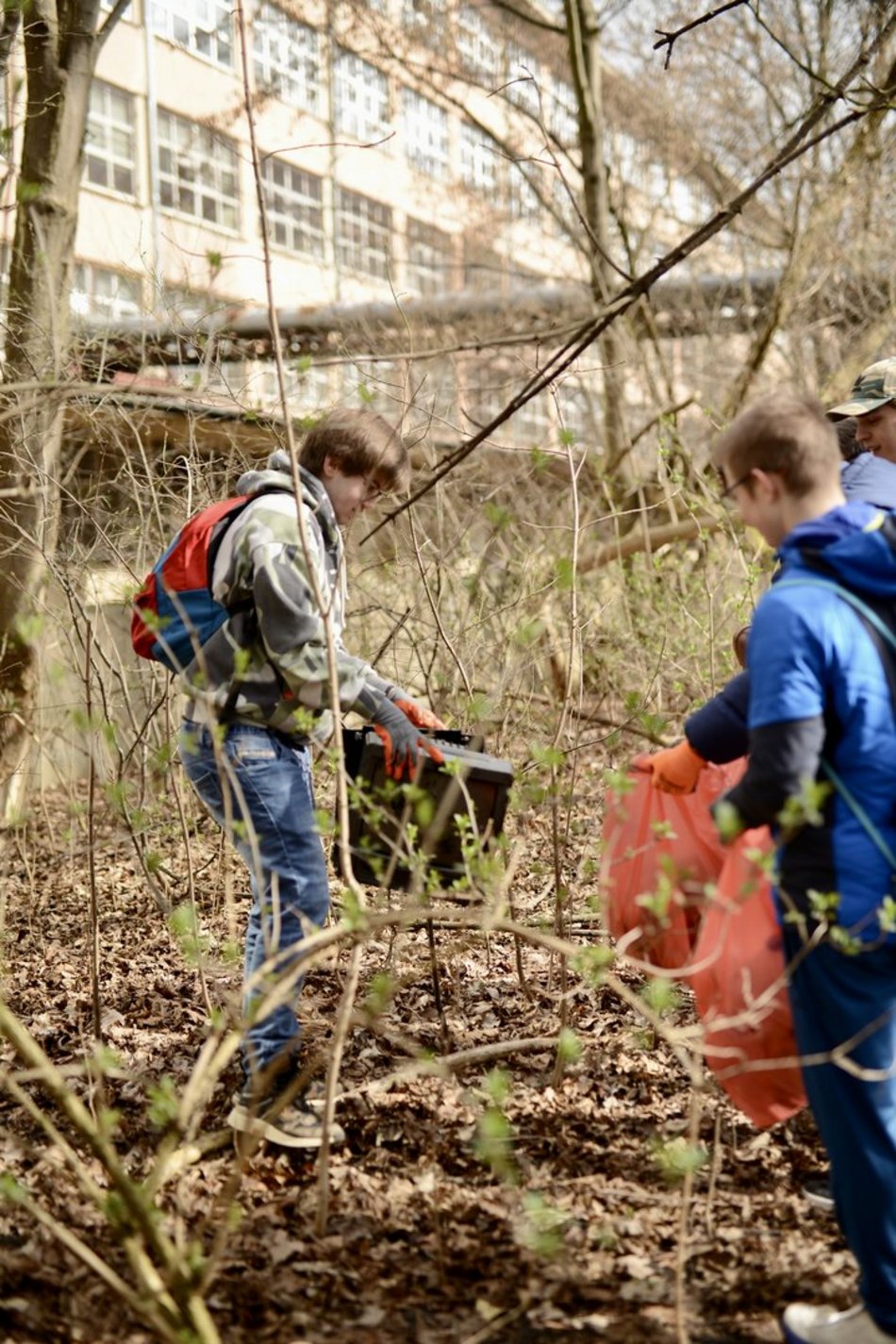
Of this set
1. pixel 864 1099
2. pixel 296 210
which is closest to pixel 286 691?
pixel 864 1099

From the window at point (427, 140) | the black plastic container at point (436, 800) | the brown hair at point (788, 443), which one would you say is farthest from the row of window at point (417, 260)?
the brown hair at point (788, 443)

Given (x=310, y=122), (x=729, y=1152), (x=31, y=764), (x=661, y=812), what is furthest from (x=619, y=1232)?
(x=310, y=122)

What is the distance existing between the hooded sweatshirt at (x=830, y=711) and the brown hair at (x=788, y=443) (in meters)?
0.10

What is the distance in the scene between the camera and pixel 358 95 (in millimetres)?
20922

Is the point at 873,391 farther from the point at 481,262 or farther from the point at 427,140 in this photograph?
the point at 427,140

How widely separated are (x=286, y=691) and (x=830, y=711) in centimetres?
147

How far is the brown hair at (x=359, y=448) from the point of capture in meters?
3.24

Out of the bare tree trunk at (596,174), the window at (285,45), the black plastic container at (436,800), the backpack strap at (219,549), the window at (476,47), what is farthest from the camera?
the window at (476,47)

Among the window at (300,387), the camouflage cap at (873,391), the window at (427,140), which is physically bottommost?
the camouflage cap at (873,391)

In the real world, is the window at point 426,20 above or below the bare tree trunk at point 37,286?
above

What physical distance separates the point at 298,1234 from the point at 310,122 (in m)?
25.2

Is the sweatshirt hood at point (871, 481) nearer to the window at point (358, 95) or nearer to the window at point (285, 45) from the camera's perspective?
the window at point (358, 95)

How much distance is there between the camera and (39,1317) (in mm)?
2596

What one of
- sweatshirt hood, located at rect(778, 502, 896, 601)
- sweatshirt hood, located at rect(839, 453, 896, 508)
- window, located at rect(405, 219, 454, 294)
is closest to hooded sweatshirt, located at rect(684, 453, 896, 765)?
sweatshirt hood, located at rect(778, 502, 896, 601)
